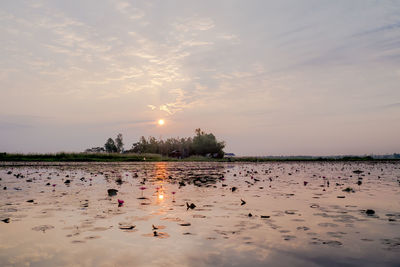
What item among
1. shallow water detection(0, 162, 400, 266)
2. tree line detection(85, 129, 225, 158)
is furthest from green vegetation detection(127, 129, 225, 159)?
shallow water detection(0, 162, 400, 266)

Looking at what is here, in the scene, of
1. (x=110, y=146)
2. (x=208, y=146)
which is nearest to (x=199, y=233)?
(x=208, y=146)

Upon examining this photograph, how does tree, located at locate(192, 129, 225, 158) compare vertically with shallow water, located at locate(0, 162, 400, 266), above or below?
above

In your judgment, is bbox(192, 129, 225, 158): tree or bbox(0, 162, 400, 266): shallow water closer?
bbox(0, 162, 400, 266): shallow water

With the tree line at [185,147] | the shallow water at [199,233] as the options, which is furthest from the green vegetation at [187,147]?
the shallow water at [199,233]

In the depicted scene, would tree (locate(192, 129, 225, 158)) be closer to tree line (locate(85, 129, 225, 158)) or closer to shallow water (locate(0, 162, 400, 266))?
tree line (locate(85, 129, 225, 158))

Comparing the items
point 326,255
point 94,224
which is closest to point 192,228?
point 94,224

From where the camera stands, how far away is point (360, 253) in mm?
5094

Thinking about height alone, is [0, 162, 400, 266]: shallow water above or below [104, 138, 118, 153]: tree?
below

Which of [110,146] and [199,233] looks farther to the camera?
[110,146]

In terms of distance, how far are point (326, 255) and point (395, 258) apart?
1.09 meters

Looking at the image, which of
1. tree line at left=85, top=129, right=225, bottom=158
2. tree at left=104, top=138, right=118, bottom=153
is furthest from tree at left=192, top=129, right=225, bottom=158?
tree at left=104, top=138, right=118, bottom=153

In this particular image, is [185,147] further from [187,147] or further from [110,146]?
[110,146]

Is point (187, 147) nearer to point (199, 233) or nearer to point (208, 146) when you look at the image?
point (208, 146)

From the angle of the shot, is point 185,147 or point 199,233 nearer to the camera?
point 199,233
